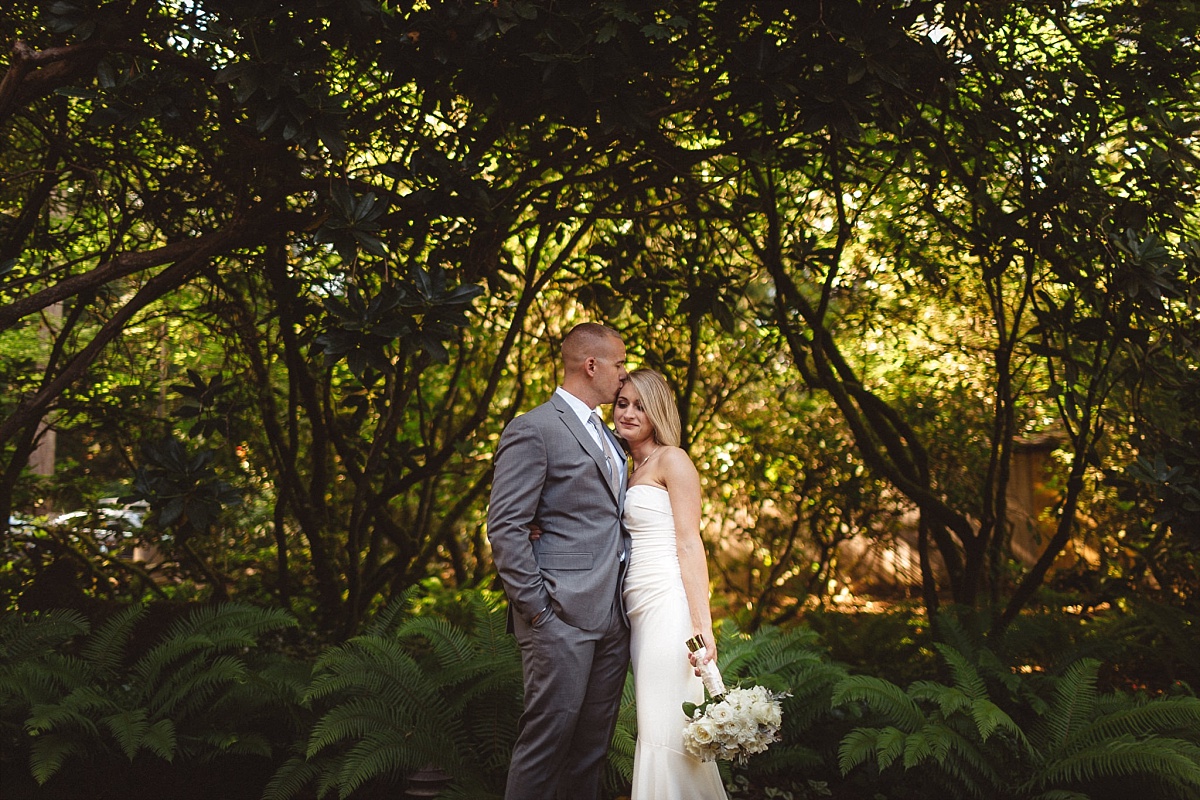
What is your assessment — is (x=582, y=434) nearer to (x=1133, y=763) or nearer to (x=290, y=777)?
(x=290, y=777)

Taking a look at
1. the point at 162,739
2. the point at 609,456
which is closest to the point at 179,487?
the point at 162,739

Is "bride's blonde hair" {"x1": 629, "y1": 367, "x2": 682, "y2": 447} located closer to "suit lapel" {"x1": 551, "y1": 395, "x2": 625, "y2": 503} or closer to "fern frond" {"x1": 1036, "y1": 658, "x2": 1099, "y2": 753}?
"suit lapel" {"x1": 551, "y1": 395, "x2": 625, "y2": 503}

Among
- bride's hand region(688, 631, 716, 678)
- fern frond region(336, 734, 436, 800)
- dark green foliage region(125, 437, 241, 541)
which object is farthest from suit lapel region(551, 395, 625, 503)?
fern frond region(336, 734, 436, 800)

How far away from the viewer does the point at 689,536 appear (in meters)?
3.34

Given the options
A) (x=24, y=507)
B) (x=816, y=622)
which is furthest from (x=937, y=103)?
(x=24, y=507)

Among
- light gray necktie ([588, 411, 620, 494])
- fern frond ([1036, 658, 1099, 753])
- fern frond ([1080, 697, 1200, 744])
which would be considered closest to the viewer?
light gray necktie ([588, 411, 620, 494])

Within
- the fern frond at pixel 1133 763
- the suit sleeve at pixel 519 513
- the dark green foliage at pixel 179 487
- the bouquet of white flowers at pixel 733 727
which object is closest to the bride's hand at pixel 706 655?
the bouquet of white flowers at pixel 733 727

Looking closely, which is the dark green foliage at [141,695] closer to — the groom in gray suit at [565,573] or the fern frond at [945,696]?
the groom in gray suit at [565,573]

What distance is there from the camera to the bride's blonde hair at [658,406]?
11.8ft

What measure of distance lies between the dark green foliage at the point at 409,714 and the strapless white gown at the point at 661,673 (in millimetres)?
1154

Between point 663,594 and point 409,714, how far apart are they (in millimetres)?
1765

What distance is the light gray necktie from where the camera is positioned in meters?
3.43

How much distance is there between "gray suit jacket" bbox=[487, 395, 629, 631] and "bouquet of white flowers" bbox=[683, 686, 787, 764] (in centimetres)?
53

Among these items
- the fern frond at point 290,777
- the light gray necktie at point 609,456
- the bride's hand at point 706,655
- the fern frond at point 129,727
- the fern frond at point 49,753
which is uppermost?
the light gray necktie at point 609,456
